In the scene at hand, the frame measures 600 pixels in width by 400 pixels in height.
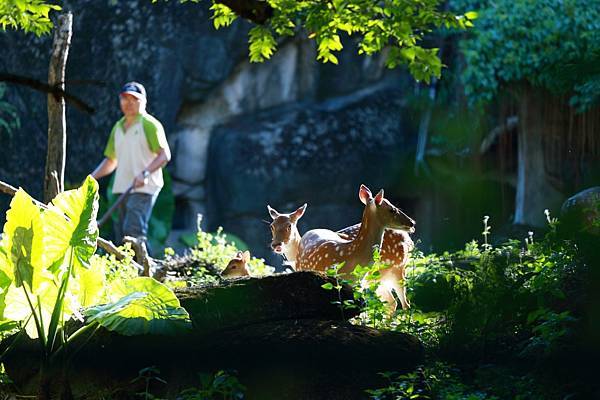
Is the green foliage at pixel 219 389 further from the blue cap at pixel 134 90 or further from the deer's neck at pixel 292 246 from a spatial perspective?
the blue cap at pixel 134 90

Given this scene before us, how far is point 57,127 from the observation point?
9875 mm

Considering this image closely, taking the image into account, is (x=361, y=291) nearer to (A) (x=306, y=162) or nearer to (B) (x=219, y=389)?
(B) (x=219, y=389)

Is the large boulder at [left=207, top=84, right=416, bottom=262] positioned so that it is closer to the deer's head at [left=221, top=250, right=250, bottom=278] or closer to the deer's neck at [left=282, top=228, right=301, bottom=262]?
the deer's neck at [left=282, top=228, right=301, bottom=262]

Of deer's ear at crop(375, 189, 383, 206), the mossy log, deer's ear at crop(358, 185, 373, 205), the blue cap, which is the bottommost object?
the mossy log

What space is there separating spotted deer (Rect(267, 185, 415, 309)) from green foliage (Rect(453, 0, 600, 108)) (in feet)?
25.7

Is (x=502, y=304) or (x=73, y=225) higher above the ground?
(x=73, y=225)

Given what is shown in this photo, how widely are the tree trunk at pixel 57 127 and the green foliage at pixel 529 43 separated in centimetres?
786

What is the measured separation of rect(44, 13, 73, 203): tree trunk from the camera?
985cm

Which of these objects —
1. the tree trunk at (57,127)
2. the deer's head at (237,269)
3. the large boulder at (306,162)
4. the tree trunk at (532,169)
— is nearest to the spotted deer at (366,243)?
the deer's head at (237,269)

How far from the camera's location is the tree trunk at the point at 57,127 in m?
9.85

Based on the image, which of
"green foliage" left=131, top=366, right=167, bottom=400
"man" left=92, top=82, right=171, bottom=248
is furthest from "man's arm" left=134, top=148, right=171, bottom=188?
"green foliage" left=131, top=366, right=167, bottom=400

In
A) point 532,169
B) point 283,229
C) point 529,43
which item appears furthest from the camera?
point 532,169

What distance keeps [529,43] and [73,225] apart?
1138cm

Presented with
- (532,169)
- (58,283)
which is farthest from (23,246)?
(532,169)
